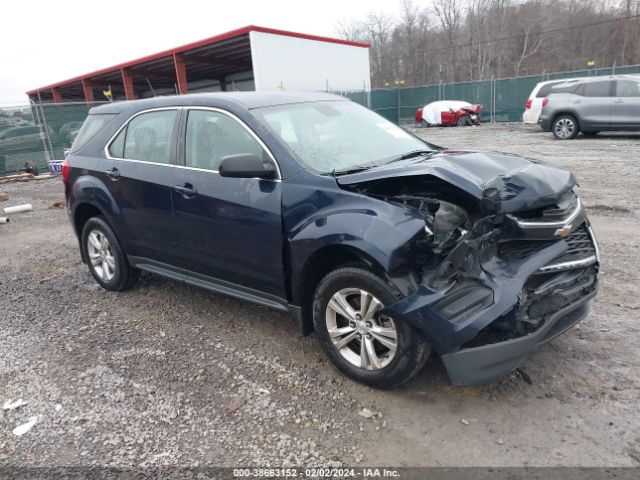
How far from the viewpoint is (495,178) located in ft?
9.78

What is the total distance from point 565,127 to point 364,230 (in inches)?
562

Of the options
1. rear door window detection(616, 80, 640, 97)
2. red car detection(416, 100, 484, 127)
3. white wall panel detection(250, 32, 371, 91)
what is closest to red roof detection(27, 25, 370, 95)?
white wall panel detection(250, 32, 371, 91)

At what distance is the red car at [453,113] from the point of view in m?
23.6

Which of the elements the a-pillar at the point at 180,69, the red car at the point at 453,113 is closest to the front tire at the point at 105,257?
the a-pillar at the point at 180,69

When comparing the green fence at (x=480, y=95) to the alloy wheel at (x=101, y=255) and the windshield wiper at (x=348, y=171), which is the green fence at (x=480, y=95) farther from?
the windshield wiper at (x=348, y=171)

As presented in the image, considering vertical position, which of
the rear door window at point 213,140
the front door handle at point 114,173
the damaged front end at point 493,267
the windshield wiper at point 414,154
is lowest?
the damaged front end at point 493,267

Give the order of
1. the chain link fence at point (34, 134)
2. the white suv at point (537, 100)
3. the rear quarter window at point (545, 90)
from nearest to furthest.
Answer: the chain link fence at point (34, 134), the rear quarter window at point (545, 90), the white suv at point (537, 100)

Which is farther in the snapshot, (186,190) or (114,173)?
(114,173)

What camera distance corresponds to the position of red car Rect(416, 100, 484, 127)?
23594 mm

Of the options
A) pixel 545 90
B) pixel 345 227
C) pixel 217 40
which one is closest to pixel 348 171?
pixel 345 227

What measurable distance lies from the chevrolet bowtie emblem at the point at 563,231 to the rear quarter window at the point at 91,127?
4016 millimetres

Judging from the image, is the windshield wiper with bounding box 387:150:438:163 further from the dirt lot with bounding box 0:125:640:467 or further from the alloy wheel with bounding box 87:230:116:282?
the alloy wheel with bounding box 87:230:116:282

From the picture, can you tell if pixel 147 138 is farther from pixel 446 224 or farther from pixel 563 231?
pixel 563 231

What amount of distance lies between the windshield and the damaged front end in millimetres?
527
